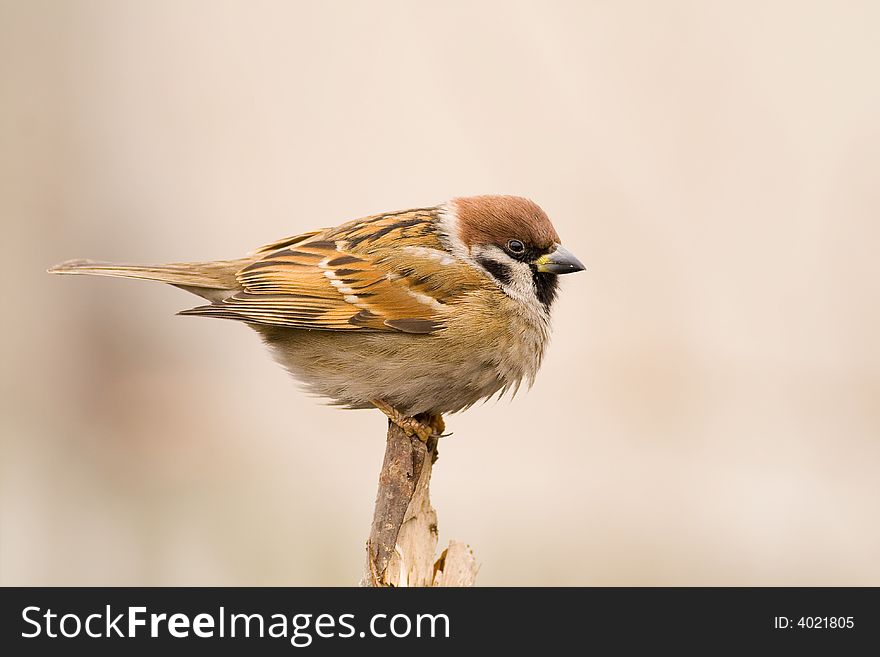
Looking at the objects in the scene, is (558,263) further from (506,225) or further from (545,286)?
(506,225)

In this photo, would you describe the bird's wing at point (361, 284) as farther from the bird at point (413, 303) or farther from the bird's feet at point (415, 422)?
the bird's feet at point (415, 422)

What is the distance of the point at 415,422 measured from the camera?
3412 mm

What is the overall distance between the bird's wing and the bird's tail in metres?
0.09

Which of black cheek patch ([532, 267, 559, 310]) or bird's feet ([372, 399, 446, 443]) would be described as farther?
black cheek patch ([532, 267, 559, 310])

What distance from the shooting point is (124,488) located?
21.0 ft

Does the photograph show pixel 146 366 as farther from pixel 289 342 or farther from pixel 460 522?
pixel 289 342

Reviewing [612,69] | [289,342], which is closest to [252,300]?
[289,342]

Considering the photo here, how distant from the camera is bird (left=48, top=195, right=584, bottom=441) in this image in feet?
11.2

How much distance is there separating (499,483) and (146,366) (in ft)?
8.42

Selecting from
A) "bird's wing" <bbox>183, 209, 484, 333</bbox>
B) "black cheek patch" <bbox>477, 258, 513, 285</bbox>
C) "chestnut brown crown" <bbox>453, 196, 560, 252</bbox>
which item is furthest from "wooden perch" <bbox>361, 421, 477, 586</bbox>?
"chestnut brown crown" <bbox>453, 196, 560, 252</bbox>

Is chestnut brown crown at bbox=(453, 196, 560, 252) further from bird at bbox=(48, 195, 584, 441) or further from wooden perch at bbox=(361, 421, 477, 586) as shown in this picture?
wooden perch at bbox=(361, 421, 477, 586)

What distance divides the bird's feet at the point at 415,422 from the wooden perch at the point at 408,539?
111mm
